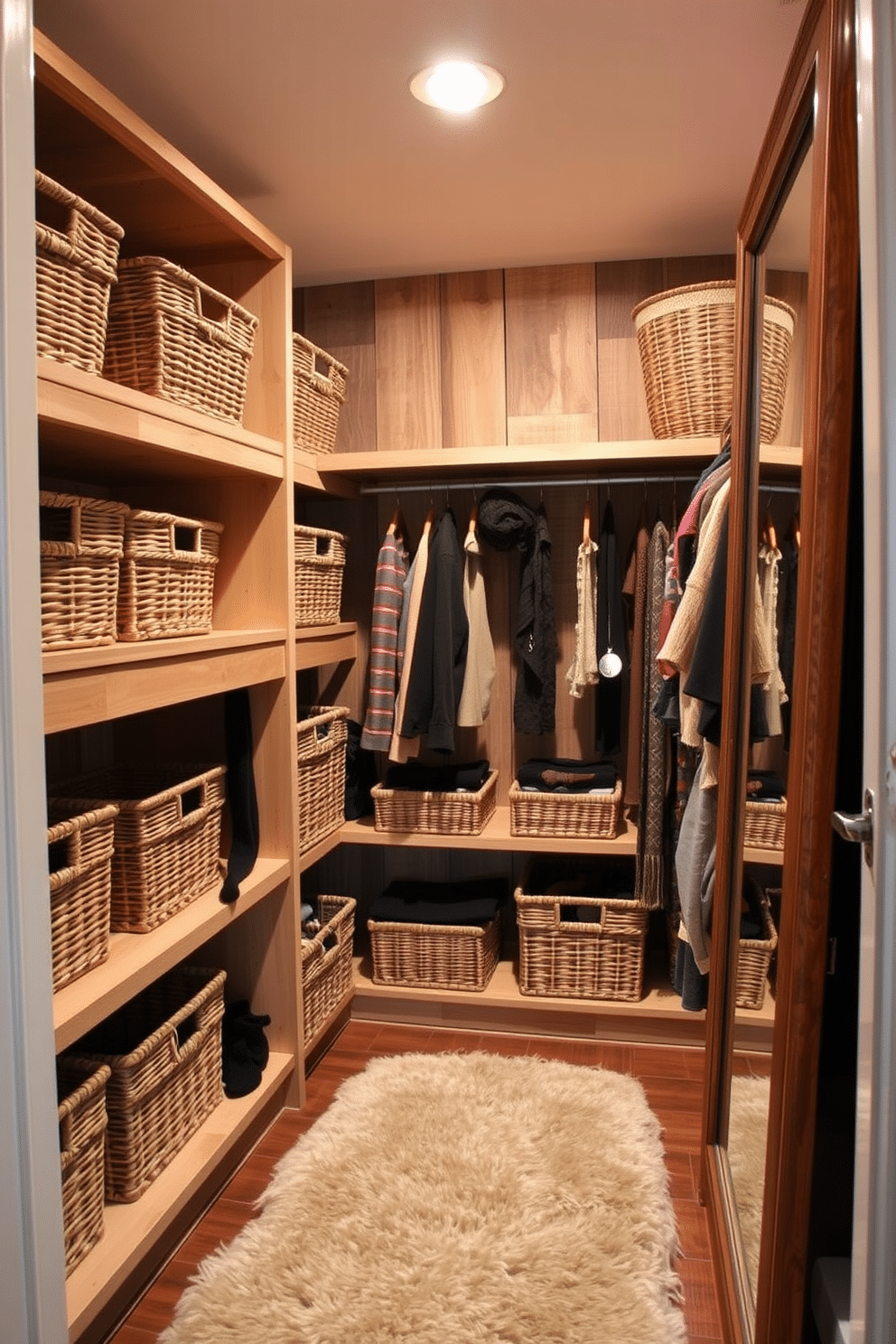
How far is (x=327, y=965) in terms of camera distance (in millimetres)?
2771

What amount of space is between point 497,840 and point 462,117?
192 cm

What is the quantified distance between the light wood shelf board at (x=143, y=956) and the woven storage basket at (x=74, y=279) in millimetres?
1024

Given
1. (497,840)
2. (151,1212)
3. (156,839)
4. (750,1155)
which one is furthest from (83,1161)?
(497,840)

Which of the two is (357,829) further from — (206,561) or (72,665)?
(72,665)

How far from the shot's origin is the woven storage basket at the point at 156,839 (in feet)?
6.37

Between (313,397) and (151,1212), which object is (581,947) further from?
(313,397)

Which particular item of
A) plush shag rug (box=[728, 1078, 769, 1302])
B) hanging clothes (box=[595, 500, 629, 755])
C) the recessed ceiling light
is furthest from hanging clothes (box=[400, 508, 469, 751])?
plush shag rug (box=[728, 1078, 769, 1302])

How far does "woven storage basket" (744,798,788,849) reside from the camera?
147 centimetres

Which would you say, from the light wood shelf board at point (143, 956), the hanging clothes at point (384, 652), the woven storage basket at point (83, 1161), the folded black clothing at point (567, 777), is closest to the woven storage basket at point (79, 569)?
the light wood shelf board at point (143, 956)

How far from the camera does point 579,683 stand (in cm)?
287

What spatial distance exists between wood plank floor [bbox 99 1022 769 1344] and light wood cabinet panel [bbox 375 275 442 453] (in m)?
1.90

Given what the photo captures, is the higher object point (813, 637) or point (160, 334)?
point (160, 334)

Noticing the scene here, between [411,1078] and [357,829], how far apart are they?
76cm

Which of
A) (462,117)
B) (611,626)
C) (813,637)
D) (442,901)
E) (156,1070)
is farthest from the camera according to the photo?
(442,901)
